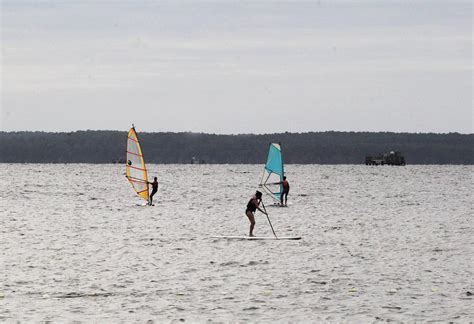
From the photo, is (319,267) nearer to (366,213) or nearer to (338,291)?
(338,291)

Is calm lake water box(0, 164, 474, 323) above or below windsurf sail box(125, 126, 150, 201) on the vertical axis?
below

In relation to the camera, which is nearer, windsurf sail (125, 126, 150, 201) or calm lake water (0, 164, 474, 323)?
calm lake water (0, 164, 474, 323)

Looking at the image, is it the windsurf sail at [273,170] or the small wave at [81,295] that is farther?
the windsurf sail at [273,170]

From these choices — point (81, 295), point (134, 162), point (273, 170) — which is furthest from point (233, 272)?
point (134, 162)

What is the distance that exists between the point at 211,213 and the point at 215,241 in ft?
65.7

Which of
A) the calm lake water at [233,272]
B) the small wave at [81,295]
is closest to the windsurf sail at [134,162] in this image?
the calm lake water at [233,272]

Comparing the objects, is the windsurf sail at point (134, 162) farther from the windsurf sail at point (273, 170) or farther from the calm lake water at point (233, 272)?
the calm lake water at point (233, 272)

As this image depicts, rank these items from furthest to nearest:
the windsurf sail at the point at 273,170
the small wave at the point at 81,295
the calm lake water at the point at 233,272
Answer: the windsurf sail at the point at 273,170
the small wave at the point at 81,295
the calm lake water at the point at 233,272

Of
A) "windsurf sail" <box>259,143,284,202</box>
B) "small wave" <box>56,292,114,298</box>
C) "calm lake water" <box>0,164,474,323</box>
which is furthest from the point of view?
"windsurf sail" <box>259,143,284,202</box>

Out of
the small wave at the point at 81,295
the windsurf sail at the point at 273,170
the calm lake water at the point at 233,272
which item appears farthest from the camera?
the windsurf sail at the point at 273,170

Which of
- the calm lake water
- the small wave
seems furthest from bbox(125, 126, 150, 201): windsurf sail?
the small wave

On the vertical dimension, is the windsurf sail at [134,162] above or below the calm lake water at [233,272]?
above

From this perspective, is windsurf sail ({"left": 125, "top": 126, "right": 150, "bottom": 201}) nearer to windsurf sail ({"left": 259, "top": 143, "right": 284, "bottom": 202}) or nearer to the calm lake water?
windsurf sail ({"left": 259, "top": 143, "right": 284, "bottom": 202})

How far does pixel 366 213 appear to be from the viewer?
5394cm
